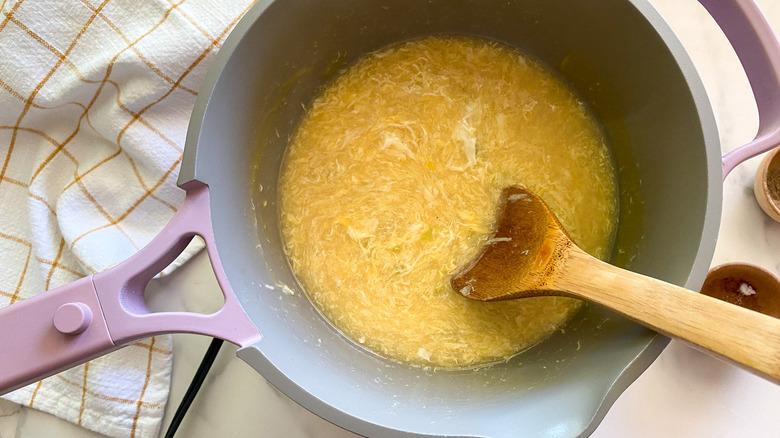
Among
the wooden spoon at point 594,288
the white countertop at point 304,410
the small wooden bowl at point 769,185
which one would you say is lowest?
the white countertop at point 304,410

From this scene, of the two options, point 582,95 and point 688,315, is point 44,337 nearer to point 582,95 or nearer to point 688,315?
point 688,315

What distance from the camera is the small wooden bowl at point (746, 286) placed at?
1.07 m

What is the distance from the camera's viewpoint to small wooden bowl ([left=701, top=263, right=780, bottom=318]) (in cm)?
107

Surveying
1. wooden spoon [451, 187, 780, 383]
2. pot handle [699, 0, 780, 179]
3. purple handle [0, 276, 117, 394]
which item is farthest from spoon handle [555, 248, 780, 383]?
purple handle [0, 276, 117, 394]

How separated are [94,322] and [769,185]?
127 centimetres

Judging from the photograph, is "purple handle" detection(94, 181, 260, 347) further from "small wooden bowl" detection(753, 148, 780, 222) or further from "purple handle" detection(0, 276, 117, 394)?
"small wooden bowl" detection(753, 148, 780, 222)

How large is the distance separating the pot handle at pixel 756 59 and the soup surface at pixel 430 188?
335 mm

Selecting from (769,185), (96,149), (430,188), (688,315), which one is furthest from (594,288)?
(96,149)

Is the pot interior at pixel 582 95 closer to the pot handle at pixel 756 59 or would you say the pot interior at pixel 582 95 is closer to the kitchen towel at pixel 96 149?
the pot handle at pixel 756 59

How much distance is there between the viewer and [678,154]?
3.05 feet

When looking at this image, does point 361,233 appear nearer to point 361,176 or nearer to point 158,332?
point 361,176

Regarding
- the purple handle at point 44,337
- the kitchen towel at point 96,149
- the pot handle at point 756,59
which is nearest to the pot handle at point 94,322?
the purple handle at point 44,337

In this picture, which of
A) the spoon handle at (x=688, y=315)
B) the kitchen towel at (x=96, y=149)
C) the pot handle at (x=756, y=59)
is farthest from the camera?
the kitchen towel at (x=96, y=149)

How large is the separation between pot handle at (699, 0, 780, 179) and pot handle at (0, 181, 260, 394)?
0.79 meters
